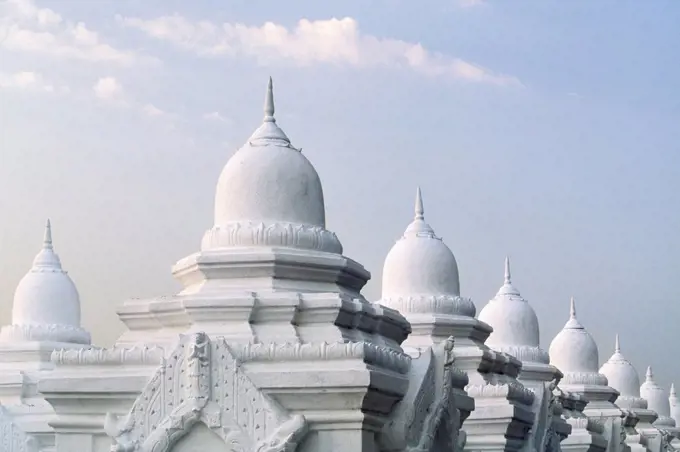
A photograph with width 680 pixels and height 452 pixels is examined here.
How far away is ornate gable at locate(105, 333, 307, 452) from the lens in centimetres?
1566

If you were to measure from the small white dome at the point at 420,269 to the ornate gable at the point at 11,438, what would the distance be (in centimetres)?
644

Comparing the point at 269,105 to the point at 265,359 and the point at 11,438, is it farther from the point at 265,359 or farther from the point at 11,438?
the point at 11,438

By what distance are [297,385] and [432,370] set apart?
8.46 feet

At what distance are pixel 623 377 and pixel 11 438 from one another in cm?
2259

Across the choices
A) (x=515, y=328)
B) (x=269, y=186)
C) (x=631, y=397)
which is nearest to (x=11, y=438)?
(x=269, y=186)

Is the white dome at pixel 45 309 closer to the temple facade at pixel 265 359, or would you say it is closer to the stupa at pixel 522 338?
the temple facade at pixel 265 359

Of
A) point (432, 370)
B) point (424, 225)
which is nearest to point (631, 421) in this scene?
point (424, 225)

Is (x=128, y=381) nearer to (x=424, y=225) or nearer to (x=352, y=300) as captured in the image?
(x=352, y=300)

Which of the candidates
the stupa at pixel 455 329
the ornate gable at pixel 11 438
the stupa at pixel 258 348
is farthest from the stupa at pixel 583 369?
the stupa at pixel 258 348

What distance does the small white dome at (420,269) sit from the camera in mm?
24578

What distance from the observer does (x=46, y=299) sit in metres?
27.2

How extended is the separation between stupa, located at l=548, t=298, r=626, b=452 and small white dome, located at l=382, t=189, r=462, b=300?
994cm

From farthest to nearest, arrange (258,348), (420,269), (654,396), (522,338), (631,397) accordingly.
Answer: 1. (654,396)
2. (631,397)
3. (522,338)
4. (420,269)
5. (258,348)

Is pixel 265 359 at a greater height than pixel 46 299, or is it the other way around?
pixel 46 299
